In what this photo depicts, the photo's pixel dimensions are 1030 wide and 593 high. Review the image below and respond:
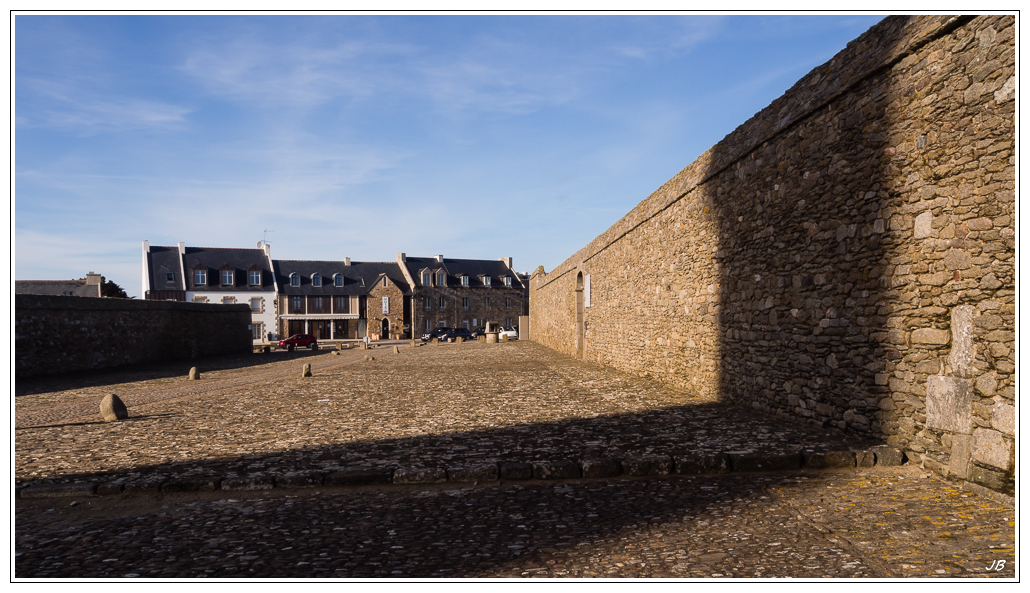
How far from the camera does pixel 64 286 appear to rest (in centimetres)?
4403

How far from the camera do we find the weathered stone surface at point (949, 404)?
445 centimetres

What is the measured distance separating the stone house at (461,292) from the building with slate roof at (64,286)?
24510 millimetres

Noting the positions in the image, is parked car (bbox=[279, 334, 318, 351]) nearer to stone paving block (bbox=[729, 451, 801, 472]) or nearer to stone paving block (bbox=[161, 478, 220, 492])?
stone paving block (bbox=[161, 478, 220, 492])

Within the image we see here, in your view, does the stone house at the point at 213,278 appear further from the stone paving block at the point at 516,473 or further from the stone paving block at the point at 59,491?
the stone paving block at the point at 516,473

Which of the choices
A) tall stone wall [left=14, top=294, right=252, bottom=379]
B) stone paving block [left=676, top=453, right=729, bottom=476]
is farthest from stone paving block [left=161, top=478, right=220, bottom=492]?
tall stone wall [left=14, top=294, right=252, bottom=379]

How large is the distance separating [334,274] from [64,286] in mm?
19941

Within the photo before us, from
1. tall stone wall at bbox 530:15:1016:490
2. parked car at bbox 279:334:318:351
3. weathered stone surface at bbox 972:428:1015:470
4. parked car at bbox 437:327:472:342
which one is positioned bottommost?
parked car at bbox 437:327:472:342

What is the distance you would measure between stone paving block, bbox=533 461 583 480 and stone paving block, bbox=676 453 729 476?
879 mm

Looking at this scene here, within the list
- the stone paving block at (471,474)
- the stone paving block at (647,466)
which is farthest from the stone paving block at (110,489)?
the stone paving block at (647,466)

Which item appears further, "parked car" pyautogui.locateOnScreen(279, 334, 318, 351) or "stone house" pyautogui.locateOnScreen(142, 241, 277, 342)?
"stone house" pyautogui.locateOnScreen(142, 241, 277, 342)

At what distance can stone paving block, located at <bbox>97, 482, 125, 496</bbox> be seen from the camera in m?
4.68

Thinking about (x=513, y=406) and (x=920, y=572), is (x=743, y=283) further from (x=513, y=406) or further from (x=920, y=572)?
(x=920, y=572)

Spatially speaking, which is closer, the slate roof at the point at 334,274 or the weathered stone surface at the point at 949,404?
the weathered stone surface at the point at 949,404

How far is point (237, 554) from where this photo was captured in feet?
11.0
